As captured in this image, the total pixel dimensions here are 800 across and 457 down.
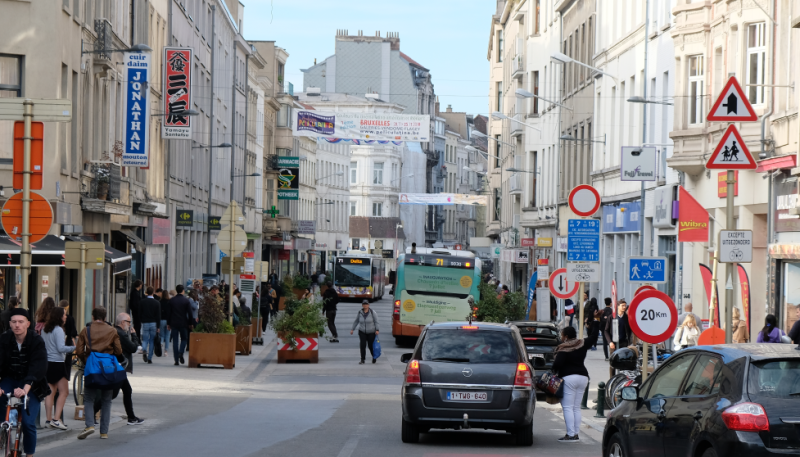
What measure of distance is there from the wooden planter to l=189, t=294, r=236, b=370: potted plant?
3.46 metres

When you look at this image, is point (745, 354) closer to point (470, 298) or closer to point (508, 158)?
point (470, 298)

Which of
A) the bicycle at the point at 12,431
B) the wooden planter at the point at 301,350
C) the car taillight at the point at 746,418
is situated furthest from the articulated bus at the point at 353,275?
the car taillight at the point at 746,418

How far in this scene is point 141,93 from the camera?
34344 mm

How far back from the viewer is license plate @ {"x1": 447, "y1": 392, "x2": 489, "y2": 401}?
15141 mm

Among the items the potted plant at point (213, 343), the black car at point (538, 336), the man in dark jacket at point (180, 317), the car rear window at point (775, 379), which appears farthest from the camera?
the man in dark jacket at point (180, 317)

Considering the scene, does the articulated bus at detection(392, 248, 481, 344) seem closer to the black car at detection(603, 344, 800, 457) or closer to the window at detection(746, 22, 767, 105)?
the window at detection(746, 22, 767, 105)

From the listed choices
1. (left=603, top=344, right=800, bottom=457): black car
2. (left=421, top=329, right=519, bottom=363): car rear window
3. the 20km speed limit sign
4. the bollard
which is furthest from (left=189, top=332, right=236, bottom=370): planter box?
(left=603, top=344, right=800, bottom=457): black car

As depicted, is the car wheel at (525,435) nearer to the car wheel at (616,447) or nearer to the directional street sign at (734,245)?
the directional street sign at (734,245)

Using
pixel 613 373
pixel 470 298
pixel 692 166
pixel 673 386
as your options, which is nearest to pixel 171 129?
pixel 470 298

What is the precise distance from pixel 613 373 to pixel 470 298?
15.5 metres

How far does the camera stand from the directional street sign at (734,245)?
54.0ft

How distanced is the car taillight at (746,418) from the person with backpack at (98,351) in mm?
9102

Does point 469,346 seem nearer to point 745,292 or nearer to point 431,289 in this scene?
point 745,292

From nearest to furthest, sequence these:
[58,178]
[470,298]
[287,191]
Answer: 1. [58,178]
2. [470,298]
3. [287,191]
